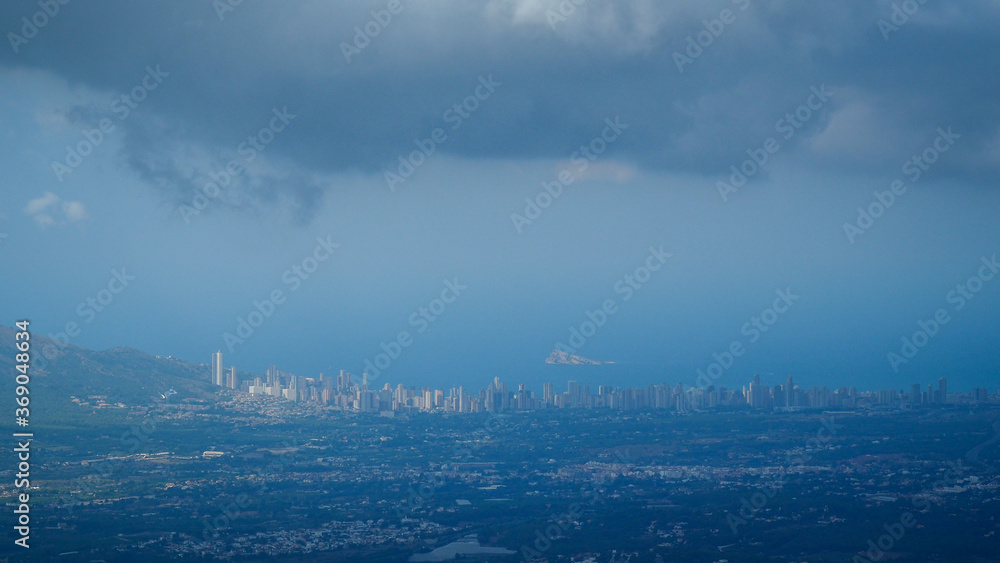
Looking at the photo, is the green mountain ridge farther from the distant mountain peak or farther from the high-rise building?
the distant mountain peak

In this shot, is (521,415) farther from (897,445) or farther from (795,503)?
(795,503)

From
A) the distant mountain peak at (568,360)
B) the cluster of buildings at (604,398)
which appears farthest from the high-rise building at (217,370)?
the distant mountain peak at (568,360)

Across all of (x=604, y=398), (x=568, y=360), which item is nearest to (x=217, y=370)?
(x=604, y=398)

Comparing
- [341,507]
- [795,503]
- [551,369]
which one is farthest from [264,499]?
[551,369]

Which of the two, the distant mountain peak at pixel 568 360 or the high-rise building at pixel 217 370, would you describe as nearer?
the high-rise building at pixel 217 370

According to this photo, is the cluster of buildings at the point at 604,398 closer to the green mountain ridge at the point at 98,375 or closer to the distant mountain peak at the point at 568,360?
the green mountain ridge at the point at 98,375

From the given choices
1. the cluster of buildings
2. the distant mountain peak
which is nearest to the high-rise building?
the cluster of buildings

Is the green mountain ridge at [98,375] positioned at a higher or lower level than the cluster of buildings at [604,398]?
higher

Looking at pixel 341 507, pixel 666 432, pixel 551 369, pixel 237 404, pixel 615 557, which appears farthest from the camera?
pixel 551 369
